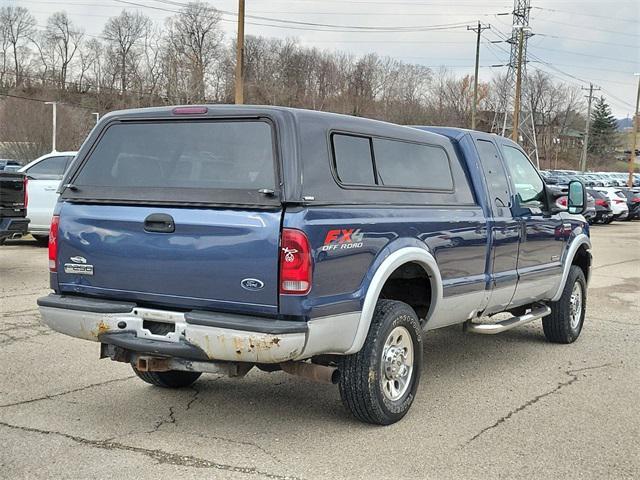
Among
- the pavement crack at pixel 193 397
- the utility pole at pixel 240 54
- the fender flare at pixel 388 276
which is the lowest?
the pavement crack at pixel 193 397

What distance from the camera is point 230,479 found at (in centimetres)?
403

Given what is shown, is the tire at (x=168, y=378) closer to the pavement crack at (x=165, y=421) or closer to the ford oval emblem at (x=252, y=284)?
the pavement crack at (x=165, y=421)

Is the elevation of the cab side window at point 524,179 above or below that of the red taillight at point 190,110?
below

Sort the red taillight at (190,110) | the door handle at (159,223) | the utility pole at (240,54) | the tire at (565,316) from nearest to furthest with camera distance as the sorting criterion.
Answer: the door handle at (159,223), the red taillight at (190,110), the tire at (565,316), the utility pole at (240,54)

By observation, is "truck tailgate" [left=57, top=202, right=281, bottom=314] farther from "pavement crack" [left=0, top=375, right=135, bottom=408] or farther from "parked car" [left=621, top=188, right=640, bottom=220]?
"parked car" [left=621, top=188, right=640, bottom=220]

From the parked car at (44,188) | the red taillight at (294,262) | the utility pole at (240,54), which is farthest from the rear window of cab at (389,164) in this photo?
the utility pole at (240,54)

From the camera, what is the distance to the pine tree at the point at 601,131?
125938 millimetres

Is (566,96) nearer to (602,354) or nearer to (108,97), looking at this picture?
(108,97)

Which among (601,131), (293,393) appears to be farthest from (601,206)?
(601,131)

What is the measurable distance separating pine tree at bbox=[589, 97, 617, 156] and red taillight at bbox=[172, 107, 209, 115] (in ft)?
425

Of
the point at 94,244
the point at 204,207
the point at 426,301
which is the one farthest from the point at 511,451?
the point at 94,244

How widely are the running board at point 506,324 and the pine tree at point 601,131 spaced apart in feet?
415

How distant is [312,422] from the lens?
507 cm

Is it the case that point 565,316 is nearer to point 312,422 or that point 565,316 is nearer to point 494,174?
point 494,174
